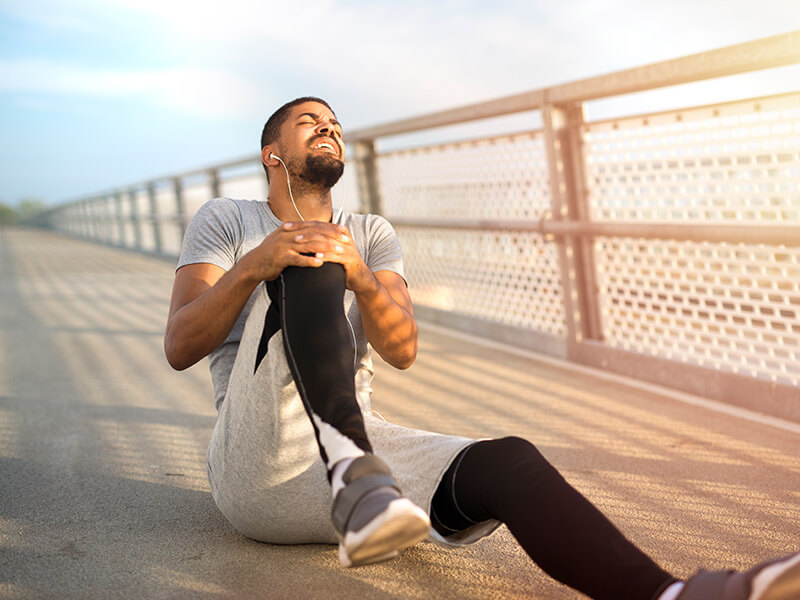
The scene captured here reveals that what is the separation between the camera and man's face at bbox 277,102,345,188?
6.94ft

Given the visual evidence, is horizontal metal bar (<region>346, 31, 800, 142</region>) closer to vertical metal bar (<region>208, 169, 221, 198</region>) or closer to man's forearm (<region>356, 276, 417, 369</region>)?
man's forearm (<region>356, 276, 417, 369</region>)

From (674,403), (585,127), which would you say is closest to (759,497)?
(674,403)

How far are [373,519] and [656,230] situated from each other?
7.83ft

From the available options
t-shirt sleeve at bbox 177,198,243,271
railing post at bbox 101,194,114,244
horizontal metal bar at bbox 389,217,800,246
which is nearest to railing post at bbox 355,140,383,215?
horizontal metal bar at bbox 389,217,800,246

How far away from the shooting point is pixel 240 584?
165 centimetres

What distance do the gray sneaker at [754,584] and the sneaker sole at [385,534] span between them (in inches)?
17.4

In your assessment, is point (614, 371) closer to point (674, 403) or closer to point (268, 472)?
point (674, 403)

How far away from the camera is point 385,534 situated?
48.1 inches

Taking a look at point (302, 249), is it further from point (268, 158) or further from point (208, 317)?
point (268, 158)

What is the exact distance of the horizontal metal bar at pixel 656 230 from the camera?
267 cm

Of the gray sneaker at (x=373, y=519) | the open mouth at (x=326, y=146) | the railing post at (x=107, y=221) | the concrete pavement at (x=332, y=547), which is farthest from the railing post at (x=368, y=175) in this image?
the railing post at (x=107, y=221)

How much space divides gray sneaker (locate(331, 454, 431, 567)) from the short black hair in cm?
122

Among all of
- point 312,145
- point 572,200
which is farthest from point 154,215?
point 312,145

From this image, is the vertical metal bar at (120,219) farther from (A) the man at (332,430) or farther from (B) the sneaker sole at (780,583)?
(B) the sneaker sole at (780,583)
